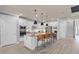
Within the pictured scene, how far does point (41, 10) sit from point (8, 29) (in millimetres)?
1029

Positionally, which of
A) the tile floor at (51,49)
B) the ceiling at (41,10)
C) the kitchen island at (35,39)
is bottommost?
the tile floor at (51,49)

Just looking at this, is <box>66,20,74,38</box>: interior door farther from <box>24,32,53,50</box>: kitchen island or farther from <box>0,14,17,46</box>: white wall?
<box>0,14,17,46</box>: white wall

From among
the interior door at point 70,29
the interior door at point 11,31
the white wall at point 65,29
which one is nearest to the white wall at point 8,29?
the interior door at point 11,31

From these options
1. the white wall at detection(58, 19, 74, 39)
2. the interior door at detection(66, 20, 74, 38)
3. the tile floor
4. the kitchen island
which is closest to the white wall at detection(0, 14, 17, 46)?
the tile floor

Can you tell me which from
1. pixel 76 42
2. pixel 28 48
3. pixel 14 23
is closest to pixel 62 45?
pixel 76 42

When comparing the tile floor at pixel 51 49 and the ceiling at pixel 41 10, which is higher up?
the ceiling at pixel 41 10

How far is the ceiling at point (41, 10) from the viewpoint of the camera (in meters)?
2.42

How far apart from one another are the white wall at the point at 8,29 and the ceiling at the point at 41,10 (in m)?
0.22

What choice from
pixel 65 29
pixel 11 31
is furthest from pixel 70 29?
pixel 11 31

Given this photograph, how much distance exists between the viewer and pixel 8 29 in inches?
101

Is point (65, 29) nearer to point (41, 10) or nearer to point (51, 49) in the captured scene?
point (51, 49)

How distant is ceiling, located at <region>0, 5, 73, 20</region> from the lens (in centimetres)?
242

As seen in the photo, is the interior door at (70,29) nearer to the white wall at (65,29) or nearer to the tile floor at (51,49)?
the white wall at (65,29)
